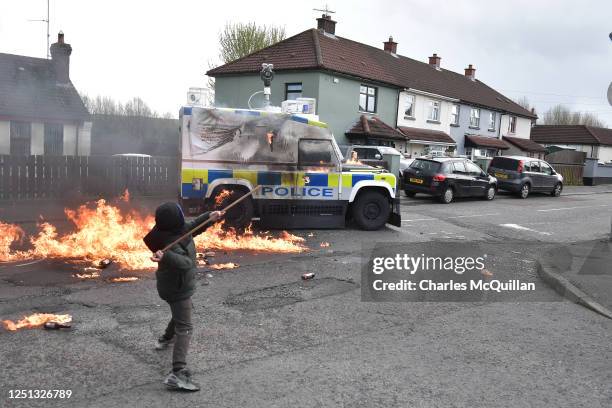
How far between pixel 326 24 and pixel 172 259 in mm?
26794

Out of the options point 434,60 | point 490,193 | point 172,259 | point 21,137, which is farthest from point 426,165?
point 434,60

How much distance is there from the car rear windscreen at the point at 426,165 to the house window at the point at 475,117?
18434mm

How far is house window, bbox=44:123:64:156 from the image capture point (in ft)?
70.0

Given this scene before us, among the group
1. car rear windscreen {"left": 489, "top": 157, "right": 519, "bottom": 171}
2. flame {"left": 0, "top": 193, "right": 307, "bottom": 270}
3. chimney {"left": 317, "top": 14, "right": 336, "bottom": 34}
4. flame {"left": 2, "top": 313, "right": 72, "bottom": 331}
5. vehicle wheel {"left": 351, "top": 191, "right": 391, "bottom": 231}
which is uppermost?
chimney {"left": 317, "top": 14, "right": 336, "bottom": 34}

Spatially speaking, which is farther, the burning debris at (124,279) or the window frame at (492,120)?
the window frame at (492,120)

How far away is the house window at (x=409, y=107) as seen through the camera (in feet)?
97.8

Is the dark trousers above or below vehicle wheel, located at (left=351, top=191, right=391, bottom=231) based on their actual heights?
below

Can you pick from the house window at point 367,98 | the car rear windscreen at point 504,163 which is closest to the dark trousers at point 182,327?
the car rear windscreen at point 504,163

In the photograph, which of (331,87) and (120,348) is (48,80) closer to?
(331,87)

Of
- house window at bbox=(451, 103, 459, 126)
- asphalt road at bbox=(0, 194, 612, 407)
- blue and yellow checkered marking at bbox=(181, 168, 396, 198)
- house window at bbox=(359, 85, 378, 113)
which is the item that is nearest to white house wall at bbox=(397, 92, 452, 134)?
house window at bbox=(451, 103, 459, 126)

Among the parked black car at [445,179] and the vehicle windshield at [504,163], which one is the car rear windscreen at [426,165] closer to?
the parked black car at [445,179]

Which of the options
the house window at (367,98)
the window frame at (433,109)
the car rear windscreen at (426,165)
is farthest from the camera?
the window frame at (433,109)

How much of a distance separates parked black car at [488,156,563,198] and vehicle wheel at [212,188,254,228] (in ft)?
48.2

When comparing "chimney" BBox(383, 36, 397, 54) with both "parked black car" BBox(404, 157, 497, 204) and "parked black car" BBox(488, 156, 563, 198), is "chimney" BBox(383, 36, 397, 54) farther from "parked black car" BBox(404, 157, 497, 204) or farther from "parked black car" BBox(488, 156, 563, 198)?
"parked black car" BBox(404, 157, 497, 204)
